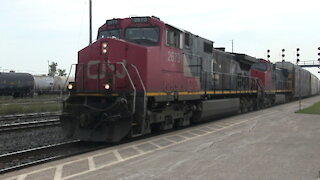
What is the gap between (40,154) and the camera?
9.77 meters

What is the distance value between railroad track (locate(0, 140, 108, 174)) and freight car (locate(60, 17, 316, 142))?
0.39 metres

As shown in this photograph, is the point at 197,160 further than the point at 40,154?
No

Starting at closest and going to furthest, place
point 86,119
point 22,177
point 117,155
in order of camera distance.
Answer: point 22,177
point 117,155
point 86,119

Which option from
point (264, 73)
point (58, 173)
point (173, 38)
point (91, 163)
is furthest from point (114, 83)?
point (264, 73)

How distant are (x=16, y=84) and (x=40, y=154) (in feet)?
110

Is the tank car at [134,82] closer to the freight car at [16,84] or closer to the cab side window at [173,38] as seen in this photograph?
the cab side window at [173,38]

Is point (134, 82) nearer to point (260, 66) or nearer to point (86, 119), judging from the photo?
point (86, 119)

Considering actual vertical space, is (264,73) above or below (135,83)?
above

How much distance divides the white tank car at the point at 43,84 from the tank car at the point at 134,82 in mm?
34438

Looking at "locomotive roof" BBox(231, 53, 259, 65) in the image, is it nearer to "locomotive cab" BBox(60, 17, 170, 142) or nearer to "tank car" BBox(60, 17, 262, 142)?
"tank car" BBox(60, 17, 262, 142)

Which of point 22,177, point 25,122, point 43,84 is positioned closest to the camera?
point 22,177

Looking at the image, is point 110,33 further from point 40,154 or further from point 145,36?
point 40,154

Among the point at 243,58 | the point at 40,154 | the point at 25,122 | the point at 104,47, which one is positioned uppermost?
the point at 243,58

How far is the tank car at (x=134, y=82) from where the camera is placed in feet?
35.1
